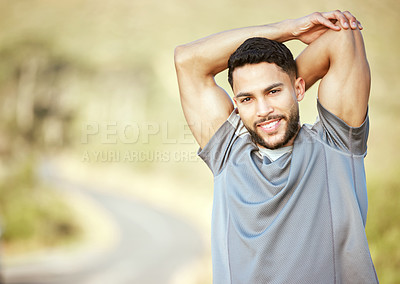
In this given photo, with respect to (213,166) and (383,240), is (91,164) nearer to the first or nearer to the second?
(383,240)

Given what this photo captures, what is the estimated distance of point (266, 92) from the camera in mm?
752

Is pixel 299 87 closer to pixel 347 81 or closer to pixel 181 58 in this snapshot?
pixel 347 81

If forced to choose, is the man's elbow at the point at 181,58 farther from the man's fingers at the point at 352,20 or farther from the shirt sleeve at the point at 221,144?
the man's fingers at the point at 352,20

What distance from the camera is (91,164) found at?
4320mm

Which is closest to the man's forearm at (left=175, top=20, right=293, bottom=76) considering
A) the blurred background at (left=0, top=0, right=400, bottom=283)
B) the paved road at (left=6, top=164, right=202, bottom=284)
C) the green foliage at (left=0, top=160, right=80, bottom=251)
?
the blurred background at (left=0, top=0, right=400, bottom=283)

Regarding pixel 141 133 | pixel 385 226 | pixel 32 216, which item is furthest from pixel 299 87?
pixel 32 216

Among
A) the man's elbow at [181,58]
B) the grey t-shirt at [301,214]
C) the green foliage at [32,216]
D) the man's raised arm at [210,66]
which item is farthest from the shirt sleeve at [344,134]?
the green foliage at [32,216]

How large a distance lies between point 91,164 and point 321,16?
3.80 meters

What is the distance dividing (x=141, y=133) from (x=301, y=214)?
11.3 feet

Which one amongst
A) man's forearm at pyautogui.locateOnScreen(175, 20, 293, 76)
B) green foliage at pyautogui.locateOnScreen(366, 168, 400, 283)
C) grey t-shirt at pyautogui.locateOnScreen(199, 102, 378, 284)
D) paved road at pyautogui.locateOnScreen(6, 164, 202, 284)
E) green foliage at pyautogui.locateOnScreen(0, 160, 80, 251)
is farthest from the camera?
green foliage at pyautogui.locateOnScreen(0, 160, 80, 251)

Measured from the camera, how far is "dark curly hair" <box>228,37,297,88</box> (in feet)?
2.48

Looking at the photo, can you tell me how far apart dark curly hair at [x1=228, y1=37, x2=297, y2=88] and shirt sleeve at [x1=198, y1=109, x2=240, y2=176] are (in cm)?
11

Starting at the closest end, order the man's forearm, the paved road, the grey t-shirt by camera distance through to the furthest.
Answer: the grey t-shirt
the man's forearm
the paved road

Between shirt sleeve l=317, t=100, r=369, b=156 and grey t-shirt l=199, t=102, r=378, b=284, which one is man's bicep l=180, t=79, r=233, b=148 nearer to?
grey t-shirt l=199, t=102, r=378, b=284
